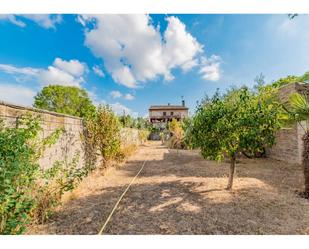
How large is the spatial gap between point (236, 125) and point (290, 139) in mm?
6390

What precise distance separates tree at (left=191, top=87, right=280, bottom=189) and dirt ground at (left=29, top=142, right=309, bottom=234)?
2.95 ft

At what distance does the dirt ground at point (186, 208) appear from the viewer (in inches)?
108

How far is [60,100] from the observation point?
3691 centimetres

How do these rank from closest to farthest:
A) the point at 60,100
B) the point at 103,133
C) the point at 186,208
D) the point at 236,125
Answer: the point at 186,208 < the point at 236,125 < the point at 103,133 < the point at 60,100

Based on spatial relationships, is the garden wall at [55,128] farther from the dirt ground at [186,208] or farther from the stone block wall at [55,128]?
the dirt ground at [186,208]

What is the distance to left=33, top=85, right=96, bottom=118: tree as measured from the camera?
36.2 m

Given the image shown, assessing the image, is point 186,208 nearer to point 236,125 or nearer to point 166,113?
point 236,125

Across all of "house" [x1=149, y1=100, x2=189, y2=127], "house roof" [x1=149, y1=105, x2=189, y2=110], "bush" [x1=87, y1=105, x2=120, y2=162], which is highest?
"house roof" [x1=149, y1=105, x2=189, y2=110]

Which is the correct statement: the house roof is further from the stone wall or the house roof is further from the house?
the stone wall

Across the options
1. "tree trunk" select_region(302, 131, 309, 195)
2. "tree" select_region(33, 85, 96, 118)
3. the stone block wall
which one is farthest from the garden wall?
"tree" select_region(33, 85, 96, 118)

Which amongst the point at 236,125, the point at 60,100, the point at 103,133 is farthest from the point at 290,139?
the point at 60,100

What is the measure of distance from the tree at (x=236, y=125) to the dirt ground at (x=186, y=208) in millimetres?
900

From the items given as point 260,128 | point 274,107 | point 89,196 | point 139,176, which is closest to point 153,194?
point 89,196
